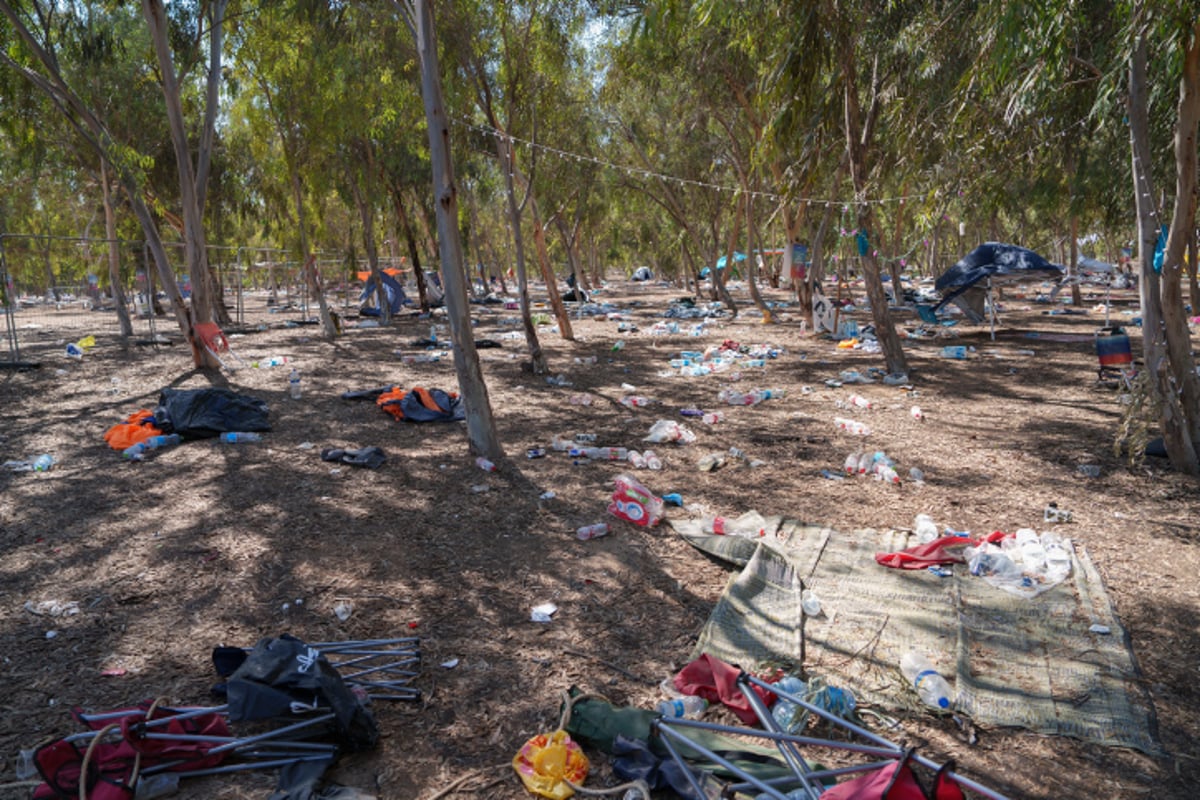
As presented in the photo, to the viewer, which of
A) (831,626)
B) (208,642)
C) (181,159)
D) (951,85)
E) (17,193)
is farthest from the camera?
(17,193)

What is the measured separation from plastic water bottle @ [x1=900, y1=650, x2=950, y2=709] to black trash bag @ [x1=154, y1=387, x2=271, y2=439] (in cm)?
676

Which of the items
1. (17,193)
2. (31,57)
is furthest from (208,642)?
(17,193)

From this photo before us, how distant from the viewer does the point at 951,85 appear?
9.01 m

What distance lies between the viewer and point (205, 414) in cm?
785

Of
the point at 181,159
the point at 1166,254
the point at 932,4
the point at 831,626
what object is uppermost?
the point at 932,4

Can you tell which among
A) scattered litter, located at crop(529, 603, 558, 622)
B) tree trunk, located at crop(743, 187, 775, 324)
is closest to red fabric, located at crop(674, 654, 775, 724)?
scattered litter, located at crop(529, 603, 558, 622)

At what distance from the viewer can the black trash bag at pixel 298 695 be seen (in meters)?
2.96

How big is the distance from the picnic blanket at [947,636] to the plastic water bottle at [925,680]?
45 mm

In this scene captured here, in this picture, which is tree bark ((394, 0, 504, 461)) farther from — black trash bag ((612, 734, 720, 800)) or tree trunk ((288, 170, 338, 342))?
tree trunk ((288, 170, 338, 342))

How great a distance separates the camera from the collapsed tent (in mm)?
14992

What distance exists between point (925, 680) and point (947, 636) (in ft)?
1.76

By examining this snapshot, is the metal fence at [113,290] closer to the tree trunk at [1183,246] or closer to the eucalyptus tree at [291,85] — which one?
the eucalyptus tree at [291,85]

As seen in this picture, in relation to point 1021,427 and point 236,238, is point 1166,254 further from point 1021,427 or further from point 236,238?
point 236,238

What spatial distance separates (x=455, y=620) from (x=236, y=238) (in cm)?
3460
